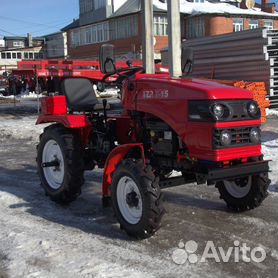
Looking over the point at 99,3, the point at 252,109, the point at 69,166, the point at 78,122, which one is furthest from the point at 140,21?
the point at 252,109

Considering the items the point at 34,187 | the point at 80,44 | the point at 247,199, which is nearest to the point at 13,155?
the point at 34,187

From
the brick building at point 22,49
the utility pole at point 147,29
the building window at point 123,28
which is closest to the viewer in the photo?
the utility pole at point 147,29

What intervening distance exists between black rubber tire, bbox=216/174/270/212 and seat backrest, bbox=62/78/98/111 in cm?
189

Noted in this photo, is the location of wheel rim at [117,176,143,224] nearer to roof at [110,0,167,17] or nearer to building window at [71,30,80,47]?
roof at [110,0,167,17]

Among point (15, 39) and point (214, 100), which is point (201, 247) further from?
point (15, 39)

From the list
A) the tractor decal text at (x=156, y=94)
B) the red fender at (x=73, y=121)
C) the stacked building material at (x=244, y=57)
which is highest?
the stacked building material at (x=244, y=57)

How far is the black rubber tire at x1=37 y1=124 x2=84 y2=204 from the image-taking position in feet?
18.4

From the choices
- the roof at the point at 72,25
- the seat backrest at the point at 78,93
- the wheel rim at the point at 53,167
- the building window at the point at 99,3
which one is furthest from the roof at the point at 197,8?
the wheel rim at the point at 53,167

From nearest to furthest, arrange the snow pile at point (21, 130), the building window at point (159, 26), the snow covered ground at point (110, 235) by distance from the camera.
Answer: the snow covered ground at point (110, 235) < the snow pile at point (21, 130) < the building window at point (159, 26)

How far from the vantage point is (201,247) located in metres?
4.35

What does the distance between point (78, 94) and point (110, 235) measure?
2103 mm

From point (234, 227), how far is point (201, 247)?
2.17ft

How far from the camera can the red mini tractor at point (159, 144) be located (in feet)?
14.4

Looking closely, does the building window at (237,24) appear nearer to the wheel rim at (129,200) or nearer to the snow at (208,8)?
the snow at (208,8)
